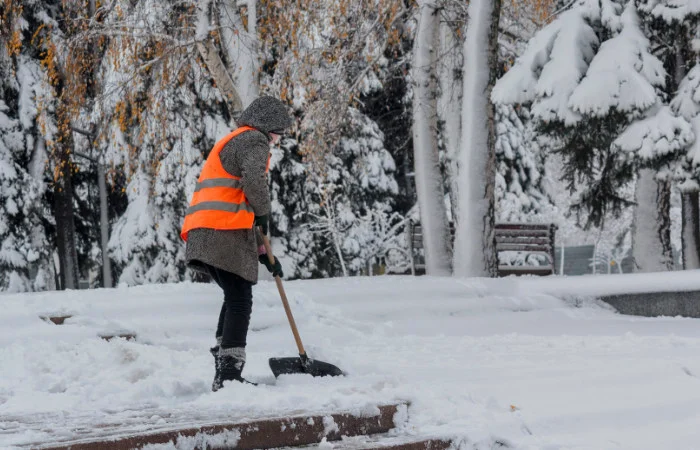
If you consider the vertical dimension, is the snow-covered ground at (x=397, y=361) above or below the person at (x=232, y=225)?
below

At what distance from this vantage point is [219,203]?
17.1 feet

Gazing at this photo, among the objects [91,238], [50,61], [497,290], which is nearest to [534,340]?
[497,290]

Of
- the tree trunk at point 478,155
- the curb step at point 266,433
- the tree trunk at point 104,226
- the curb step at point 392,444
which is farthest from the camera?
the tree trunk at point 104,226

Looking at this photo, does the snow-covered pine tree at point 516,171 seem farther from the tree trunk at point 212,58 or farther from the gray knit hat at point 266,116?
the gray knit hat at point 266,116

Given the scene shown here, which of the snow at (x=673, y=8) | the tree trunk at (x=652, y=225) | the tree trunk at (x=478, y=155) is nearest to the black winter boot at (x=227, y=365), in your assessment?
the tree trunk at (x=478, y=155)

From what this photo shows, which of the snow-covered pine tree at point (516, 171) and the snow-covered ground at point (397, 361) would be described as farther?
the snow-covered pine tree at point (516, 171)

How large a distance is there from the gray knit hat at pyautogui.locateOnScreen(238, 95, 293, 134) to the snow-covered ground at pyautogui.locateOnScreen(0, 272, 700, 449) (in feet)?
5.04

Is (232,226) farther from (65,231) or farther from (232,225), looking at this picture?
(65,231)

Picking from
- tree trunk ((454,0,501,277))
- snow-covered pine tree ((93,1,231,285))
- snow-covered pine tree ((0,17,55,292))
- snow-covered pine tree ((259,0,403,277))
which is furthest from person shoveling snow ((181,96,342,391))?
snow-covered pine tree ((0,17,55,292))

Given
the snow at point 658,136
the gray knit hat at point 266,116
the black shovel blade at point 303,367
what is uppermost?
the snow at point 658,136

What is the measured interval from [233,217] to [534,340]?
3.60m

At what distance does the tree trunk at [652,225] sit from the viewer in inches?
498

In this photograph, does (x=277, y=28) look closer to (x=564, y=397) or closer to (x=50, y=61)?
(x=50, y=61)

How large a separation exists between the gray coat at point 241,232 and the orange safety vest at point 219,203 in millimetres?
36
